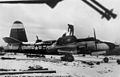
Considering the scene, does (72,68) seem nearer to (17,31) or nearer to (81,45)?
(81,45)

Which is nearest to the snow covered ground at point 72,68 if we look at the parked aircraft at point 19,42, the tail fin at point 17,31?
the parked aircraft at point 19,42

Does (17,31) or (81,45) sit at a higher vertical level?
(17,31)

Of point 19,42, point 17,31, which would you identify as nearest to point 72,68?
point 19,42

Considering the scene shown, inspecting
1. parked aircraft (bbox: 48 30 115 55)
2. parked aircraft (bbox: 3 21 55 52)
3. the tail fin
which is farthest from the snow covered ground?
the tail fin

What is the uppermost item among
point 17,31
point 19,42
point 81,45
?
point 17,31

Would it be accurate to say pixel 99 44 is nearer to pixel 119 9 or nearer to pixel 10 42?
pixel 119 9

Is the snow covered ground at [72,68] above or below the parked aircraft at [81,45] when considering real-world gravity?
below

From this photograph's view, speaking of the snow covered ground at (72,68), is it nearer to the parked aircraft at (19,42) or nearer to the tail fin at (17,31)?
the parked aircraft at (19,42)

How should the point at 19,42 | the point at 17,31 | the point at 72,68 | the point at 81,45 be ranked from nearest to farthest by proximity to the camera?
the point at 72,68, the point at 81,45, the point at 19,42, the point at 17,31

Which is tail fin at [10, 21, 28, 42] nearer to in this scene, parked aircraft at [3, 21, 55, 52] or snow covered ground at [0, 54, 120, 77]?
parked aircraft at [3, 21, 55, 52]

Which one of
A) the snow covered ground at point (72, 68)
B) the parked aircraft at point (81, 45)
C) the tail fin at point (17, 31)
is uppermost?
the tail fin at point (17, 31)

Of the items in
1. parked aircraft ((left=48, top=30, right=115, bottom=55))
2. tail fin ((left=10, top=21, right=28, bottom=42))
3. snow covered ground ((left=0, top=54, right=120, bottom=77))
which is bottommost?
snow covered ground ((left=0, top=54, right=120, bottom=77))

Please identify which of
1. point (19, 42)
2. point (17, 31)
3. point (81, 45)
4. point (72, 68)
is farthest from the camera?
point (17, 31)

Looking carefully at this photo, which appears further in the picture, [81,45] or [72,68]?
[81,45]
